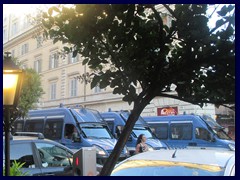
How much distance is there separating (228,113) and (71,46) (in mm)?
1533

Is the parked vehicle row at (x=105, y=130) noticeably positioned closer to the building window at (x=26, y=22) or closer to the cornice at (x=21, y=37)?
the cornice at (x=21, y=37)

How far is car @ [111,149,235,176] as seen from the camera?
3322 mm

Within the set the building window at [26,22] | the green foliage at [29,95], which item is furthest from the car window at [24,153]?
the building window at [26,22]

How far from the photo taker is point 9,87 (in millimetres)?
3510

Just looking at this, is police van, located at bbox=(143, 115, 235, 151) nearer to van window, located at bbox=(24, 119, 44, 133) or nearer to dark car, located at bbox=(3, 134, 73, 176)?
van window, located at bbox=(24, 119, 44, 133)

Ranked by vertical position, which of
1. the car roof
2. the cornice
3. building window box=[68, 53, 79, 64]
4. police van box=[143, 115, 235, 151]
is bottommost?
police van box=[143, 115, 235, 151]

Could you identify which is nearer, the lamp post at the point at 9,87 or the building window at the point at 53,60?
the lamp post at the point at 9,87

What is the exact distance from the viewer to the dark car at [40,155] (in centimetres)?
565

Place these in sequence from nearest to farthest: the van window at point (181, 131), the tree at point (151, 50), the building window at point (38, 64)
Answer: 1. the tree at point (151, 50)
2. the building window at point (38, 64)
3. the van window at point (181, 131)

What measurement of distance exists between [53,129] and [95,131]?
5.32 feet

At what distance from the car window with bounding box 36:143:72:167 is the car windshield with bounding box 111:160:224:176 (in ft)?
8.45

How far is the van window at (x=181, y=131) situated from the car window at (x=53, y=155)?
783 centimetres

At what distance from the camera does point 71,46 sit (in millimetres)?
3387

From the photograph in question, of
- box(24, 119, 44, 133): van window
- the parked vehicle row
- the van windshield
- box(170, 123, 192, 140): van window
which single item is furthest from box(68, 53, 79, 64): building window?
box(170, 123, 192, 140): van window
